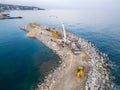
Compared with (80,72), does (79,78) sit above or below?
below

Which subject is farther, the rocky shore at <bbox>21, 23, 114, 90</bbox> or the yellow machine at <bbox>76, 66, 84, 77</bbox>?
the yellow machine at <bbox>76, 66, 84, 77</bbox>

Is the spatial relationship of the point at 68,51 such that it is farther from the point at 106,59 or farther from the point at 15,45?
the point at 15,45

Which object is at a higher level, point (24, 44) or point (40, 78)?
point (40, 78)

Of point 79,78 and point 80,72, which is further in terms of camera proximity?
point 80,72

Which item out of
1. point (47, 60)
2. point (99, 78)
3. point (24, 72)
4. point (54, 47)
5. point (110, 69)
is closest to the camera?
point (99, 78)

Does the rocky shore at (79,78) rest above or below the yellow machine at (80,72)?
below

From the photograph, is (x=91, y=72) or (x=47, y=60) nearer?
(x=91, y=72)

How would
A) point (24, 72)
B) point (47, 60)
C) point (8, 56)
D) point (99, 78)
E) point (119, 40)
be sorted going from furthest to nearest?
point (119, 40) → point (8, 56) → point (47, 60) → point (24, 72) → point (99, 78)

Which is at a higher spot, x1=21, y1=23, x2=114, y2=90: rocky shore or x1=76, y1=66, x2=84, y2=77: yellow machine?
x1=76, y1=66, x2=84, y2=77: yellow machine

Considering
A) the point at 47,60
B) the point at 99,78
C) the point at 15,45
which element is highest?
the point at 99,78

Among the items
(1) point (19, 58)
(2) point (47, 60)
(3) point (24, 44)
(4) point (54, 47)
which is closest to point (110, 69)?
(2) point (47, 60)

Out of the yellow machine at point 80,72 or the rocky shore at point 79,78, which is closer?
the rocky shore at point 79,78
